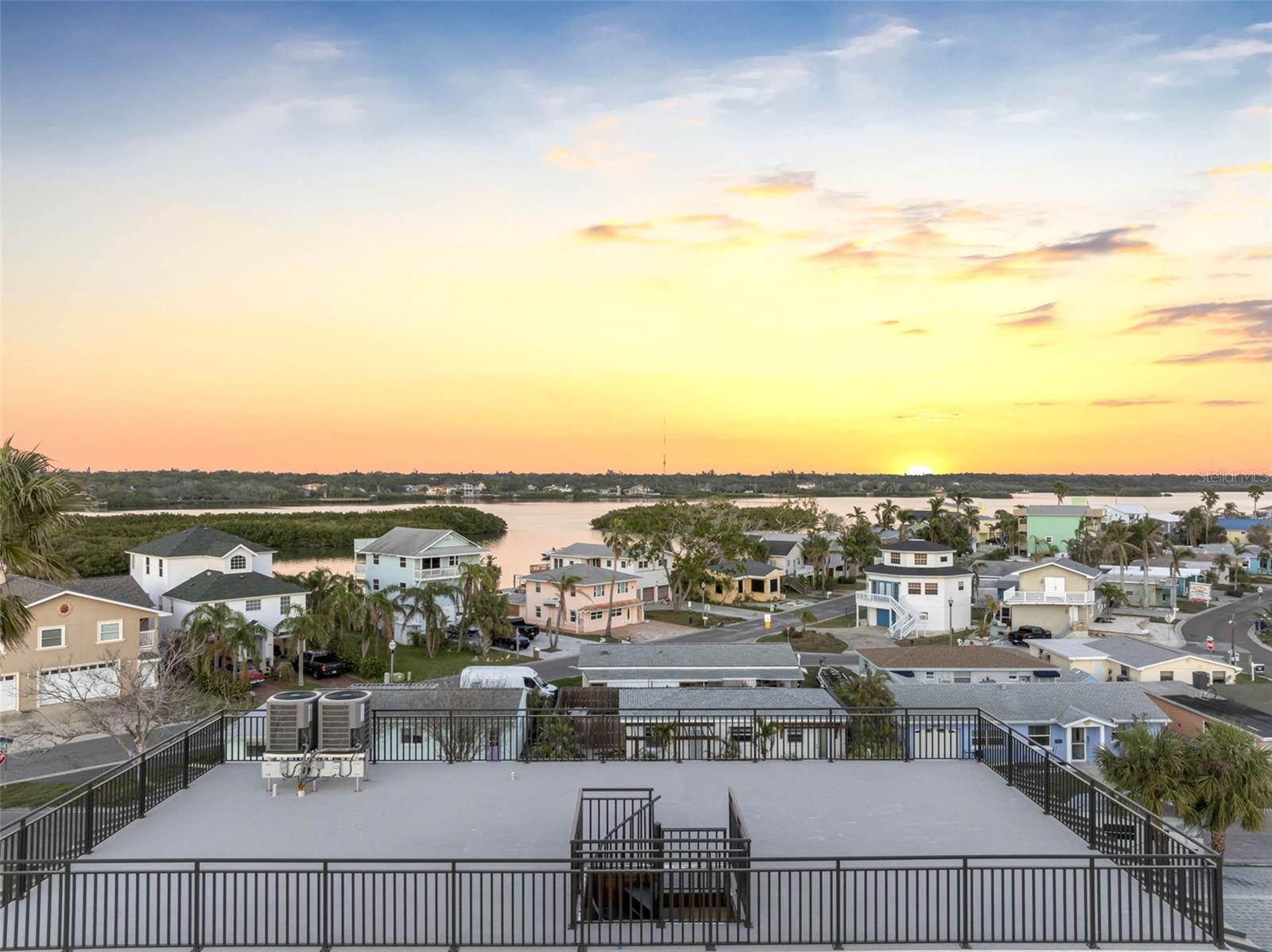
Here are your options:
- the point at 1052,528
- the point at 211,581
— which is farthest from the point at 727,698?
the point at 1052,528

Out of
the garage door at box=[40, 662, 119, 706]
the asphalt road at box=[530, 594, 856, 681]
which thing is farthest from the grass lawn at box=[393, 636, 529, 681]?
the garage door at box=[40, 662, 119, 706]

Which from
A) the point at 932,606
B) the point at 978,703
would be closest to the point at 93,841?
the point at 978,703

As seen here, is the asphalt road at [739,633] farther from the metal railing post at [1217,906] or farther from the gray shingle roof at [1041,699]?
the metal railing post at [1217,906]

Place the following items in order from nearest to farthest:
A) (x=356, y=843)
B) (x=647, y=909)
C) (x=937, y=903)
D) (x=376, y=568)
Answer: (x=937, y=903) < (x=647, y=909) < (x=356, y=843) < (x=376, y=568)

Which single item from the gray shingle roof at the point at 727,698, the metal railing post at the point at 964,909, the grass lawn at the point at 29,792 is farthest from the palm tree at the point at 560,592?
Result: the metal railing post at the point at 964,909

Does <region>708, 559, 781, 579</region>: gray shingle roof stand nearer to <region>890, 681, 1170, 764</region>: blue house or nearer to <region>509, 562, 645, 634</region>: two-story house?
<region>509, 562, 645, 634</region>: two-story house

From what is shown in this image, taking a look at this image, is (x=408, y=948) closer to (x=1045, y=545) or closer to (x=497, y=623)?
(x=497, y=623)
